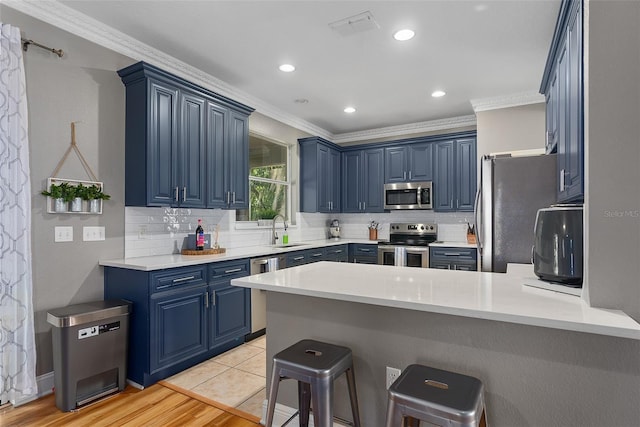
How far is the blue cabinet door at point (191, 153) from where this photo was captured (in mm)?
3266

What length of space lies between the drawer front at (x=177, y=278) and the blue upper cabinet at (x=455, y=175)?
3659mm

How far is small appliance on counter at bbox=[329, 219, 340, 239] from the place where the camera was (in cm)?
619

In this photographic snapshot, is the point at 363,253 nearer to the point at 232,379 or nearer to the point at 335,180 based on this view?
the point at 335,180

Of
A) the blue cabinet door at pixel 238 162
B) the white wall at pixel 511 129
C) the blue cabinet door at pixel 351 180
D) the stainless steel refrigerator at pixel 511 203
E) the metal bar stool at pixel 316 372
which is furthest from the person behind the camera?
the blue cabinet door at pixel 351 180

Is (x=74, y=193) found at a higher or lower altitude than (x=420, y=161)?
lower

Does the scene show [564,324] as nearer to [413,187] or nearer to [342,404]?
[342,404]

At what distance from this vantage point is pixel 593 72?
1.37 m

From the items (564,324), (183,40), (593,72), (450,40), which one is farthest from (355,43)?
(564,324)

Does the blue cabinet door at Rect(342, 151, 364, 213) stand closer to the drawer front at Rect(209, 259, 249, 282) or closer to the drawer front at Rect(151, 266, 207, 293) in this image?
the drawer front at Rect(209, 259, 249, 282)

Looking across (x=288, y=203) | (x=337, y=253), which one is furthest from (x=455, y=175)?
(x=288, y=203)

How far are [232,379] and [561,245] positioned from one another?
244cm

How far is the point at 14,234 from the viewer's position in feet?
7.61

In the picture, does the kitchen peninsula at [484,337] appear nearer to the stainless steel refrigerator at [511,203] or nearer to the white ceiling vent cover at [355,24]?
A: the stainless steel refrigerator at [511,203]

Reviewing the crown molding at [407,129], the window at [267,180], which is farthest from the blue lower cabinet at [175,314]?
the crown molding at [407,129]
